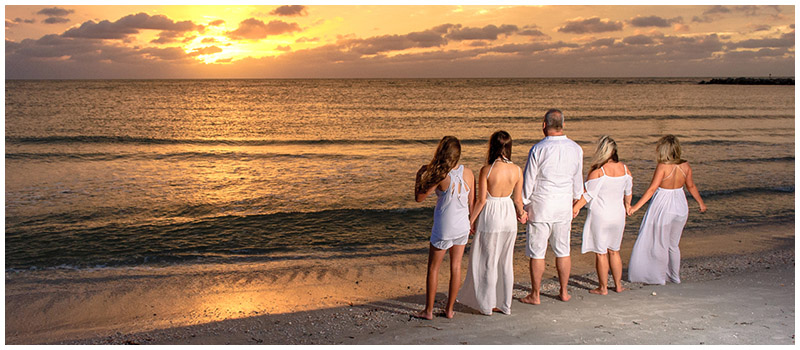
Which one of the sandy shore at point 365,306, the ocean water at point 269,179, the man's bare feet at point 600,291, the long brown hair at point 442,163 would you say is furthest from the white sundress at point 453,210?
the ocean water at point 269,179

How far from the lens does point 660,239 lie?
6.75 m

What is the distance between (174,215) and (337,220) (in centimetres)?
341

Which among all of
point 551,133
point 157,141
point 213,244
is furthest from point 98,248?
point 157,141

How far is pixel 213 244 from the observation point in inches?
395

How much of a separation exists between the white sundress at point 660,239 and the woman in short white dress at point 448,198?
2.53 metres

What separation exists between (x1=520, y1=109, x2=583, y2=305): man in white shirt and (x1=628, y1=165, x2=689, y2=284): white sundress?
4.36 feet

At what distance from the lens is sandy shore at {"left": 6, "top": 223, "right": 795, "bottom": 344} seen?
17.3 feet

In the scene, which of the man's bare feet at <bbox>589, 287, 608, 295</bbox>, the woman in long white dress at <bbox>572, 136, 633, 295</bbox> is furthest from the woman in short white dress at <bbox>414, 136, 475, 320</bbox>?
the man's bare feet at <bbox>589, 287, 608, 295</bbox>

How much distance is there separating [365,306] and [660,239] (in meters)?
3.47

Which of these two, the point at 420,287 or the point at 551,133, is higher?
Result: the point at 551,133

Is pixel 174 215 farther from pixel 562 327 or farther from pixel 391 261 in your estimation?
pixel 562 327

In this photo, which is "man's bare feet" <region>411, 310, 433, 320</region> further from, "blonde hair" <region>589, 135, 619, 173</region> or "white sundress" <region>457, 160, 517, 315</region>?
"blonde hair" <region>589, 135, 619, 173</region>

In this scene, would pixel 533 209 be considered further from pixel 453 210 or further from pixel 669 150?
pixel 669 150

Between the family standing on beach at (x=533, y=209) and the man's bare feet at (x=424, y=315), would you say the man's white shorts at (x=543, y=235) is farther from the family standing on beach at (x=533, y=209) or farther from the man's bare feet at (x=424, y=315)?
the man's bare feet at (x=424, y=315)
